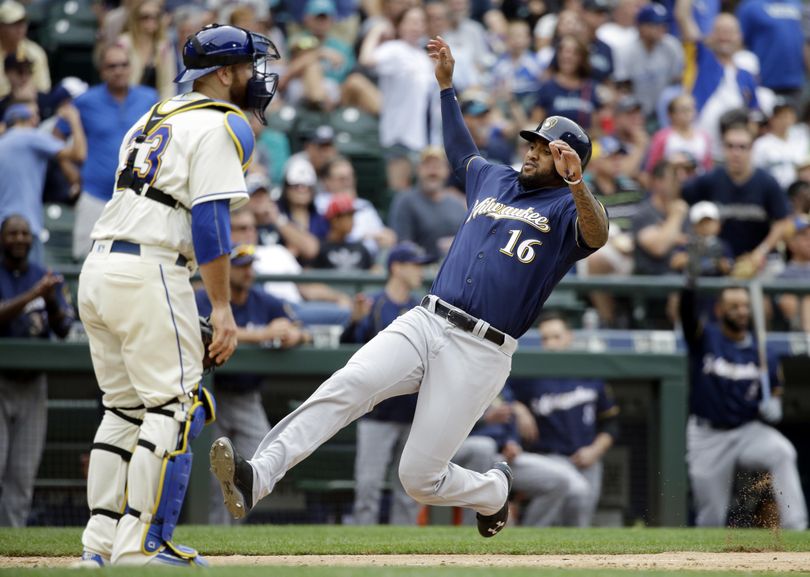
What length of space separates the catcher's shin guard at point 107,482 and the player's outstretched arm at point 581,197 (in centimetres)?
202

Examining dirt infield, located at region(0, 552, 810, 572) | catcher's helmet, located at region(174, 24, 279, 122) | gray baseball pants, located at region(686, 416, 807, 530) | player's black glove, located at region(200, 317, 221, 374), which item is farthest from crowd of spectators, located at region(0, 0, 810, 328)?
catcher's helmet, located at region(174, 24, 279, 122)

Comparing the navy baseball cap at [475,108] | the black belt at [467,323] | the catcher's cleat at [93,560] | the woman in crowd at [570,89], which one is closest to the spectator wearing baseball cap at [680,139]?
the woman in crowd at [570,89]

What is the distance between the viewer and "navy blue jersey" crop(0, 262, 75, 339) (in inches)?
329

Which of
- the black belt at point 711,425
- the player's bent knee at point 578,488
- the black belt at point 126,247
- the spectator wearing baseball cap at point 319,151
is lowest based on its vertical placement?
the player's bent knee at point 578,488

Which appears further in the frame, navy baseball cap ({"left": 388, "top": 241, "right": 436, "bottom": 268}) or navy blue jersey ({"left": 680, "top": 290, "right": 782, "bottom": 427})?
navy blue jersey ({"left": 680, "top": 290, "right": 782, "bottom": 427})

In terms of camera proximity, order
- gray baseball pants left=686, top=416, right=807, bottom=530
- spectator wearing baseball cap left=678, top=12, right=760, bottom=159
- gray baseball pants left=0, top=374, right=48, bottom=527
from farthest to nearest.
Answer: spectator wearing baseball cap left=678, top=12, right=760, bottom=159
gray baseball pants left=686, top=416, right=807, bottom=530
gray baseball pants left=0, top=374, right=48, bottom=527

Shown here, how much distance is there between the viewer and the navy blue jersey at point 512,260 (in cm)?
565

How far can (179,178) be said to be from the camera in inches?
198

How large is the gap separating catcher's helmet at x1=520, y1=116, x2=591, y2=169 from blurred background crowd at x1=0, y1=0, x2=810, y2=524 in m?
2.89

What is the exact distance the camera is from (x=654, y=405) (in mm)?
9219

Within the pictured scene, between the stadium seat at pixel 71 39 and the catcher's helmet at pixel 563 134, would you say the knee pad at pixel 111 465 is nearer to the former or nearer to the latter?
the catcher's helmet at pixel 563 134

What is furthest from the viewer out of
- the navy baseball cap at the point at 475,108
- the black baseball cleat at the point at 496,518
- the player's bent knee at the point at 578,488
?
the navy baseball cap at the point at 475,108

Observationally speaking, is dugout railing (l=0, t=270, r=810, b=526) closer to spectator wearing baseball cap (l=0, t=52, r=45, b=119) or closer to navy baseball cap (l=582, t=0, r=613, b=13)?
spectator wearing baseball cap (l=0, t=52, r=45, b=119)

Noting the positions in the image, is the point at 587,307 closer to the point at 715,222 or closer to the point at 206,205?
the point at 715,222
